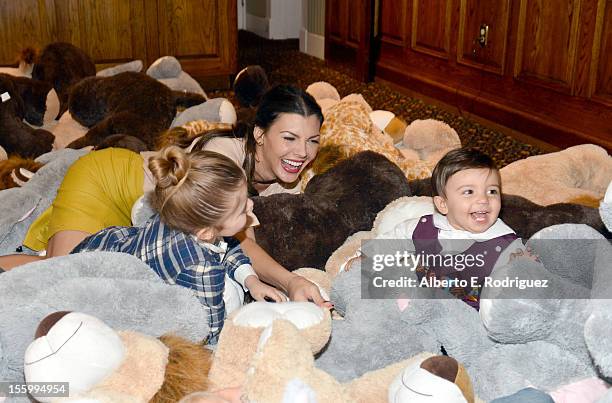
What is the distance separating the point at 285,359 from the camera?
0.86 m

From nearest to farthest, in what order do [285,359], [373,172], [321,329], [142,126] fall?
[285,359]
[321,329]
[373,172]
[142,126]

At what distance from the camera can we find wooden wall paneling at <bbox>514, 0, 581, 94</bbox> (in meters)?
2.93

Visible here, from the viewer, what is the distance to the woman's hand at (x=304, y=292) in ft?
4.07

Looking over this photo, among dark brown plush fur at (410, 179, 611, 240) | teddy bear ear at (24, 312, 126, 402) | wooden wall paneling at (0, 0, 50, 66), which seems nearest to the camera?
teddy bear ear at (24, 312, 126, 402)

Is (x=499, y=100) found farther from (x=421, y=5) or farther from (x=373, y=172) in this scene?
(x=373, y=172)

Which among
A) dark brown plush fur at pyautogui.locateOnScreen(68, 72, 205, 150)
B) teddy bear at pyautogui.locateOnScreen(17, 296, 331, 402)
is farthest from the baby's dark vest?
dark brown plush fur at pyautogui.locateOnScreen(68, 72, 205, 150)

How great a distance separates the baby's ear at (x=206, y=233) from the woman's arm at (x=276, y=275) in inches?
7.4

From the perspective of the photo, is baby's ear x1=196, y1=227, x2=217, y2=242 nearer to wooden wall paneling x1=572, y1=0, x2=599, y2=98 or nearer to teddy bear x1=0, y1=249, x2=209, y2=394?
teddy bear x1=0, y1=249, x2=209, y2=394

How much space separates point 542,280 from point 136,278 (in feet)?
1.91

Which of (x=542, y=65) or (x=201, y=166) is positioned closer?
(x=201, y=166)

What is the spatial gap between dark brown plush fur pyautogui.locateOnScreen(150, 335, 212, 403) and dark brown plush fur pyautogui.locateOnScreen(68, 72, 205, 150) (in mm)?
1379

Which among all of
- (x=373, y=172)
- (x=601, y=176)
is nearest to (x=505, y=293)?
(x=373, y=172)

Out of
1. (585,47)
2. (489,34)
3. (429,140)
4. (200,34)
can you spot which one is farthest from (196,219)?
(200,34)

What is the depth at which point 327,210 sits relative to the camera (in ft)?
5.03
